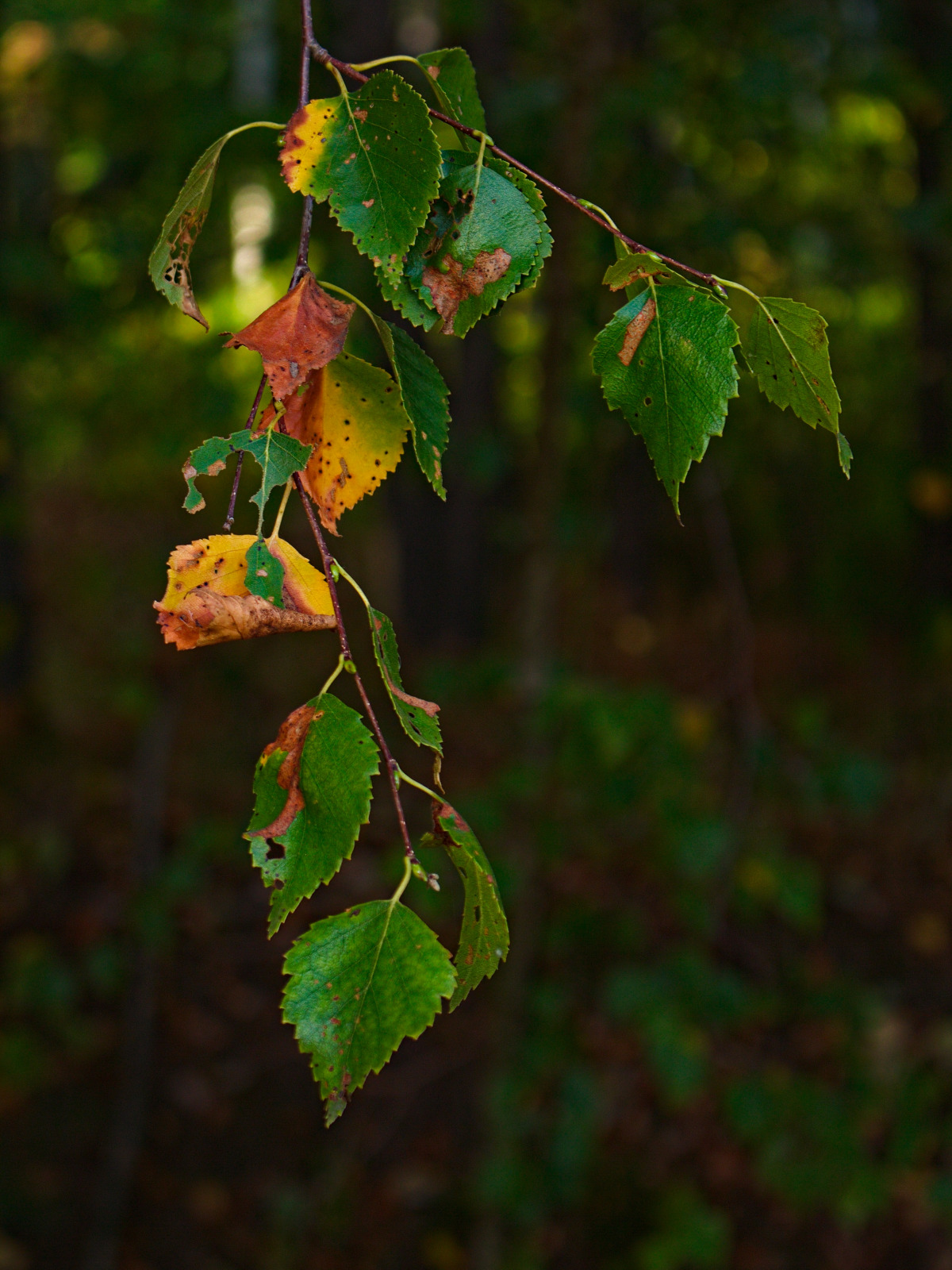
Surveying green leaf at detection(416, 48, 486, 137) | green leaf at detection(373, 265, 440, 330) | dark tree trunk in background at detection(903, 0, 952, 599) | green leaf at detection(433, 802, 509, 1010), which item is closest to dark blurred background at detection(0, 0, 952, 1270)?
dark tree trunk in background at detection(903, 0, 952, 599)

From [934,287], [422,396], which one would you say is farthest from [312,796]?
[934,287]

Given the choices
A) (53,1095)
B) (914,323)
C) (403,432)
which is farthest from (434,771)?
(914,323)

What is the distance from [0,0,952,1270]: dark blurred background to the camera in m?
2.36

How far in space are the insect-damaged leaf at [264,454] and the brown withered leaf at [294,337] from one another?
26 millimetres

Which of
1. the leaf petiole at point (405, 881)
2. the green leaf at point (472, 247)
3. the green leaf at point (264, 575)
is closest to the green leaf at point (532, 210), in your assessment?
the green leaf at point (472, 247)

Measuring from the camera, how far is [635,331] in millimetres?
634

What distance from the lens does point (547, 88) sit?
239cm

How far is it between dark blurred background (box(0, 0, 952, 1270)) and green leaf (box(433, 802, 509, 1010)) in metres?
1.11

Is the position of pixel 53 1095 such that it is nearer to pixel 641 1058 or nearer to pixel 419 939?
pixel 641 1058

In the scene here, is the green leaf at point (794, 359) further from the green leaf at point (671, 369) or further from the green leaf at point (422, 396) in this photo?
the green leaf at point (422, 396)

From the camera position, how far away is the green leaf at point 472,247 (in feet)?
2.07

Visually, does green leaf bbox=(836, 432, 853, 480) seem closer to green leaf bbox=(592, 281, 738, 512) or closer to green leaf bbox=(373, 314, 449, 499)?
green leaf bbox=(592, 281, 738, 512)

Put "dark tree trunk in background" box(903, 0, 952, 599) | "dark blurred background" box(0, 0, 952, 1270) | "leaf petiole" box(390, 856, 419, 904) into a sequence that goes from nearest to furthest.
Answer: "leaf petiole" box(390, 856, 419, 904)
"dark blurred background" box(0, 0, 952, 1270)
"dark tree trunk in background" box(903, 0, 952, 599)

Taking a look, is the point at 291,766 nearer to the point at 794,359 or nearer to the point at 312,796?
the point at 312,796
